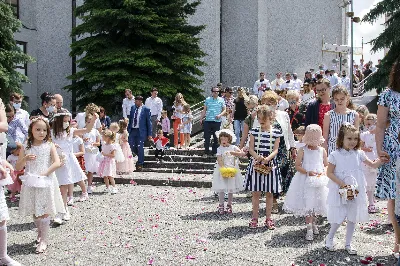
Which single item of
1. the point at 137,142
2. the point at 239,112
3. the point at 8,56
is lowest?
the point at 137,142

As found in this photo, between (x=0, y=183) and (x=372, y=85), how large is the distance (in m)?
16.0

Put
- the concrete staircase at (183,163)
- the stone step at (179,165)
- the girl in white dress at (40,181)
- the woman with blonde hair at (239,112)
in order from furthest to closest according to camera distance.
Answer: the woman with blonde hair at (239,112) → the stone step at (179,165) → the concrete staircase at (183,163) → the girl in white dress at (40,181)

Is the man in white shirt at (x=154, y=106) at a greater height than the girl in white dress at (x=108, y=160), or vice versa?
the man in white shirt at (x=154, y=106)

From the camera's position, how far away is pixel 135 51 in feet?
69.2

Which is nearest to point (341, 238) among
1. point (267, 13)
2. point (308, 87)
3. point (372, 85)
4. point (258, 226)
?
point (258, 226)

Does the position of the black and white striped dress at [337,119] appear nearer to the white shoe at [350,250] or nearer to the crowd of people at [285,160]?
the crowd of people at [285,160]

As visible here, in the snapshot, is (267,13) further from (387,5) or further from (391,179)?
(391,179)

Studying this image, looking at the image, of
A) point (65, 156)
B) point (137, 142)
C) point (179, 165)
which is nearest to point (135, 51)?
point (137, 142)

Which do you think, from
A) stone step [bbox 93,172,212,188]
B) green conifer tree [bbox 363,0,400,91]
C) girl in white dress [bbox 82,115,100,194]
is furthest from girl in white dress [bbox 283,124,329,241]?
green conifer tree [bbox 363,0,400,91]

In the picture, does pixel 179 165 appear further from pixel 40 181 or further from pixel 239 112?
pixel 40 181

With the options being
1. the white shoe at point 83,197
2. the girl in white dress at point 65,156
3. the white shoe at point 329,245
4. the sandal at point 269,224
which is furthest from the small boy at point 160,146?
the white shoe at point 329,245

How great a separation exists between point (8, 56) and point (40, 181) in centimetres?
1421

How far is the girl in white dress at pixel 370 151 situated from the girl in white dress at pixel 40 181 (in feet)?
16.1

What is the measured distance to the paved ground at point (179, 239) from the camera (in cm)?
559
